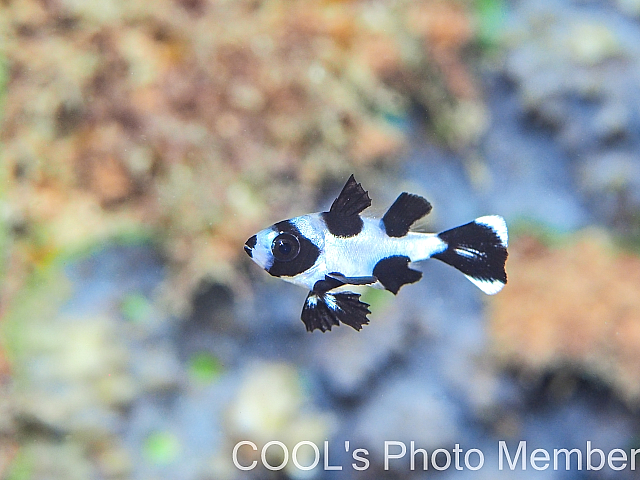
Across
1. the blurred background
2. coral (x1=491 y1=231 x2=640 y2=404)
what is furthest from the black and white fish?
coral (x1=491 y1=231 x2=640 y2=404)

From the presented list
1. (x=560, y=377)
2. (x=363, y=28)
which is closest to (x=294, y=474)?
(x=560, y=377)

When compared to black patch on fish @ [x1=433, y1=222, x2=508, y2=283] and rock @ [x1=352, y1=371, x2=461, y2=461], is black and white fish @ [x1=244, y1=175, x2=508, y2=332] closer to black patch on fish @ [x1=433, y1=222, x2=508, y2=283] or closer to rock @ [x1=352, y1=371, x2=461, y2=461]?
black patch on fish @ [x1=433, y1=222, x2=508, y2=283]

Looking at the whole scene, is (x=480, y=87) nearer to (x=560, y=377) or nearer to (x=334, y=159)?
(x=334, y=159)

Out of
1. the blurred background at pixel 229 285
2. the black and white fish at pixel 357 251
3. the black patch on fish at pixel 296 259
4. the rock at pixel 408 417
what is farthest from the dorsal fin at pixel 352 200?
the rock at pixel 408 417

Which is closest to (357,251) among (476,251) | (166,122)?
(476,251)

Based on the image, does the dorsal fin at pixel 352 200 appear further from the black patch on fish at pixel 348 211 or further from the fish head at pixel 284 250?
the fish head at pixel 284 250

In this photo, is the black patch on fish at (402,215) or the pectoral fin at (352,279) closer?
the pectoral fin at (352,279)
